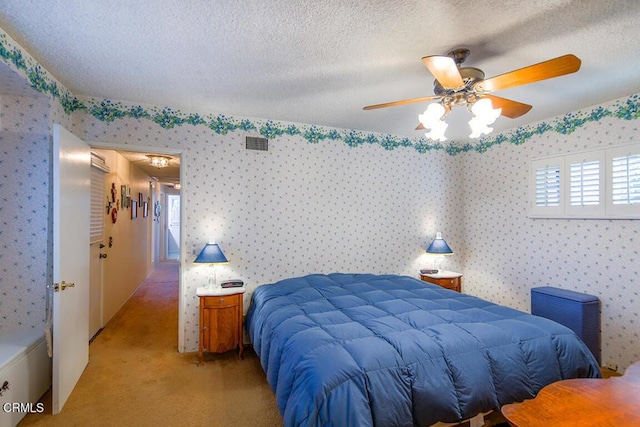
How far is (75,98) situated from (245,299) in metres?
2.54

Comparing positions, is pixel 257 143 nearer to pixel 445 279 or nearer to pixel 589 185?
pixel 445 279

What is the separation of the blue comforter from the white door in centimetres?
144

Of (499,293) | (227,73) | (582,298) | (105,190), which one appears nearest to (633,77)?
(582,298)

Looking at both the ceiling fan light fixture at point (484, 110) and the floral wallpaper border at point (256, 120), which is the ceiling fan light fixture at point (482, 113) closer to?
the ceiling fan light fixture at point (484, 110)

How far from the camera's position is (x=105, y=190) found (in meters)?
4.01

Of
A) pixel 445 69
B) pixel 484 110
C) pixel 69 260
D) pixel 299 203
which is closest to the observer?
pixel 445 69

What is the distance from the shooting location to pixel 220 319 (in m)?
2.95

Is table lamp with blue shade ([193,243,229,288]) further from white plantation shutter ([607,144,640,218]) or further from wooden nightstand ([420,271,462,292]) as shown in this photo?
white plantation shutter ([607,144,640,218])

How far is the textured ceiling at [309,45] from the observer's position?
1.65 meters

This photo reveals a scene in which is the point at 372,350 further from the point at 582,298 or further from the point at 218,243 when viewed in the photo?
the point at 582,298

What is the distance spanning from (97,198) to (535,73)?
4.38 m

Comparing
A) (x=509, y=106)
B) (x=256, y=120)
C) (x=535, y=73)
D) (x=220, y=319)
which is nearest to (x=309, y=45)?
(x=535, y=73)

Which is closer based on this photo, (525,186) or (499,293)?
(525,186)

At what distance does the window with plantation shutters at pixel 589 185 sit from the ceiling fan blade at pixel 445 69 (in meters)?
2.25
